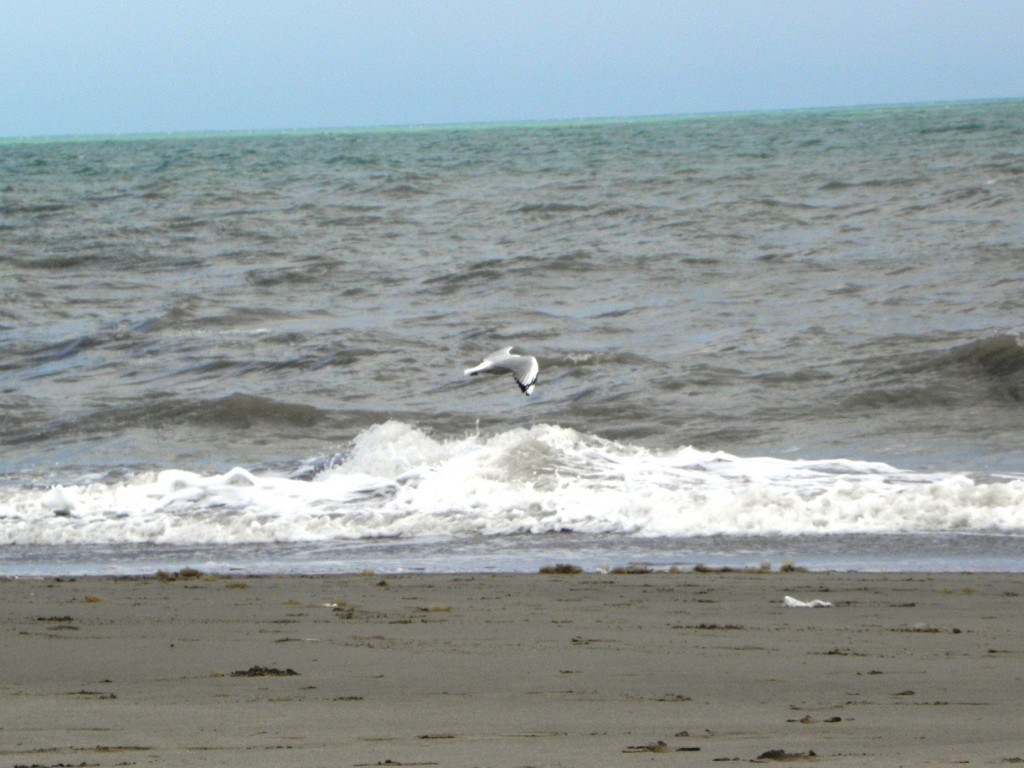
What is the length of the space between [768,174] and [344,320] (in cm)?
2195

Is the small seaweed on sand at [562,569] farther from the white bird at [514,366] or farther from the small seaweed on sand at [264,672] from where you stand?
the small seaweed on sand at [264,672]

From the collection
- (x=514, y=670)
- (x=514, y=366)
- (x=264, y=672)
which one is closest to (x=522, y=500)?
(x=514, y=366)

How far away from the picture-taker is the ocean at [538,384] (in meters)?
9.75

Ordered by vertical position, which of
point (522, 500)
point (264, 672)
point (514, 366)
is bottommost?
point (522, 500)

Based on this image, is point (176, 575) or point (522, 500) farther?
point (522, 500)

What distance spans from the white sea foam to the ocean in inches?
1.3

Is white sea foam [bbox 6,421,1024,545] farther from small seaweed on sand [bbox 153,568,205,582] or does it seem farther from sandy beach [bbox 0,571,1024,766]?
sandy beach [bbox 0,571,1024,766]

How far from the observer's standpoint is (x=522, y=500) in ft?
34.3

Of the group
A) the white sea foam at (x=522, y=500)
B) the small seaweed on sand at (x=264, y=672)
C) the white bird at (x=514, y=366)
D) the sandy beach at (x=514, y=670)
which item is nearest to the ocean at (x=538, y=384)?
the white sea foam at (x=522, y=500)

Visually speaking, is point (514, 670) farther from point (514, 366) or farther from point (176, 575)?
point (514, 366)

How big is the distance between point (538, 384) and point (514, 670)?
10512 mm

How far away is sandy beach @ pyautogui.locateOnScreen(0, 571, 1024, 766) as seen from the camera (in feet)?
13.5

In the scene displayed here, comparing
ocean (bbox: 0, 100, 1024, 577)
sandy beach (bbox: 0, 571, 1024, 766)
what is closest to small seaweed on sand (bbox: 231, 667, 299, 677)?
sandy beach (bbox: 0, 571, 1024, 766)

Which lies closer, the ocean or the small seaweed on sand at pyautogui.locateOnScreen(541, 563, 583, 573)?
the small seaweed on sand at pyautogui.locateOnScreen(541, 563, 583, 573)
